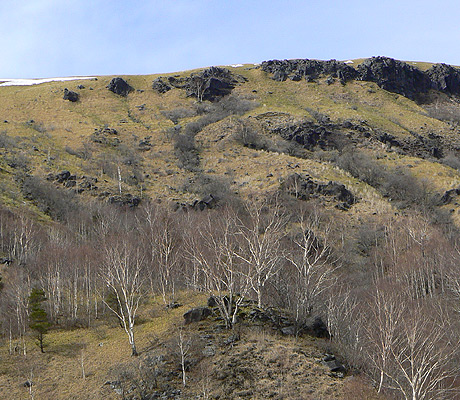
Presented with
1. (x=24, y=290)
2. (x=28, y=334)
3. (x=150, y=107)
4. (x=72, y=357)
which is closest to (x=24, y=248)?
(x=24, y=290)

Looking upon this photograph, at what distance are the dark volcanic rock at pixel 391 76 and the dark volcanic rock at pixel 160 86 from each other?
57.9 m

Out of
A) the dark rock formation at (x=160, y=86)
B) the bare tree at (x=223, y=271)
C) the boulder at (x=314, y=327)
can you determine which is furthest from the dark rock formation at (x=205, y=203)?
the dark rock formation at (x=160, y=86)

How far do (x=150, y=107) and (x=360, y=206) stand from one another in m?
63.6

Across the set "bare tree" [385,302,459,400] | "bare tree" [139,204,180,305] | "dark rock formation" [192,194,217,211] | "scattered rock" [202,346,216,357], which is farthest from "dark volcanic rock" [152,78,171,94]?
"scattered rock" [202,346,216,357]

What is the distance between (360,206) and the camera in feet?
226

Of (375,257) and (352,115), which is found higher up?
(352,115)

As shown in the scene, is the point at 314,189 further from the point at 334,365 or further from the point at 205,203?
the point at 334,365

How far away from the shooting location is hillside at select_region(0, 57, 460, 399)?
21.6 meters

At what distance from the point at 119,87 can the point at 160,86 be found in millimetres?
11254

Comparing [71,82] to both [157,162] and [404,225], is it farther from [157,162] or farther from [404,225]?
[404,225]

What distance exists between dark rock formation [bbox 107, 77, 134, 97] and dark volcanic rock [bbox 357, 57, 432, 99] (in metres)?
69.0

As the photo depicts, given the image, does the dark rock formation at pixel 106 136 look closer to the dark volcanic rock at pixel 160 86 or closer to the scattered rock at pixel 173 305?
the dark volcanic rock at pixel 160 86

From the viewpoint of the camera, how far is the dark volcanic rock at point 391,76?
127125 mm

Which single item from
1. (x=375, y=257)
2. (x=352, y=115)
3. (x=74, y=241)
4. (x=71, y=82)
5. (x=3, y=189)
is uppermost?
(x=71, y=82)
